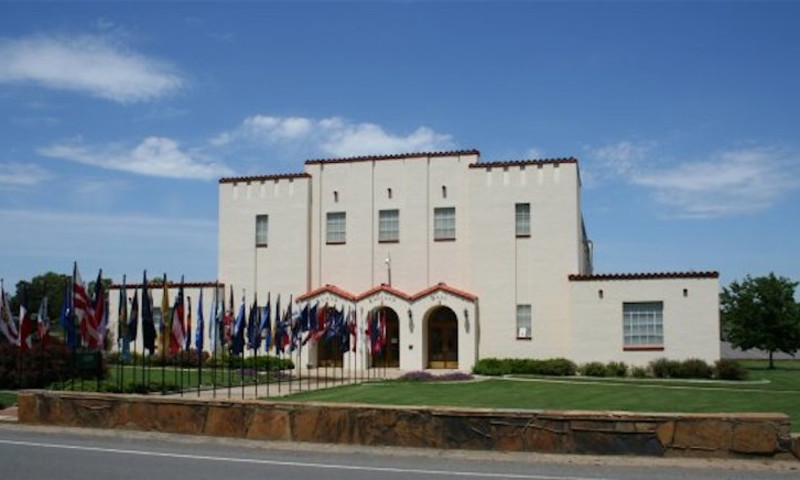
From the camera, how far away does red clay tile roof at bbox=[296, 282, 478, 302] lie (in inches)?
1464

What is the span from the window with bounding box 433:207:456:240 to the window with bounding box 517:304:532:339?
4834mm

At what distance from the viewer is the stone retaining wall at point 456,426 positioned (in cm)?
1103

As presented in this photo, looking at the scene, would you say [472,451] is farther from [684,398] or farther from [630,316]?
[630,316]

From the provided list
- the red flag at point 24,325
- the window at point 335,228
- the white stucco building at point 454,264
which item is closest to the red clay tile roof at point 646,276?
the white stucco building at point 454,264

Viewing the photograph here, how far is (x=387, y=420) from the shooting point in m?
12.5

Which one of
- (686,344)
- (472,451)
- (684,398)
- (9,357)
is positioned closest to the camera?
(472,451)

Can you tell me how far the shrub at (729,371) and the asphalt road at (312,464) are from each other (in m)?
22.7

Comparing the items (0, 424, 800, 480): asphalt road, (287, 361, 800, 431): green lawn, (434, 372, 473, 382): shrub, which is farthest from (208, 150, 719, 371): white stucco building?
(0, 424, 800, 480): asphalt road

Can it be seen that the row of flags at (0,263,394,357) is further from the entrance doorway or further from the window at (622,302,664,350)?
the window at (622,302,664,350)

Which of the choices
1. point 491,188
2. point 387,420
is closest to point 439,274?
point 491,188

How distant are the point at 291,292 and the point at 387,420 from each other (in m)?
28.3

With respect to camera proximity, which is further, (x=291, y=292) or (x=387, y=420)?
(x=291, y=292)

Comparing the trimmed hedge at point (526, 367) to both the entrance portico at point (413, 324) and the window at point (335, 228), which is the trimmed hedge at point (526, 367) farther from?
the window at point (335, 228)

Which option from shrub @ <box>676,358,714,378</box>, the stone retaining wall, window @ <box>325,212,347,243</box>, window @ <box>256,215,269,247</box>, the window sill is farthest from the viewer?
window @ <box>256,215,269,247</box>
